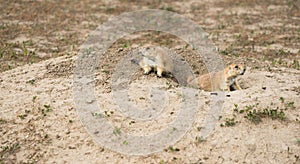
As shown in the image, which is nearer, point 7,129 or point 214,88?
point 7,129

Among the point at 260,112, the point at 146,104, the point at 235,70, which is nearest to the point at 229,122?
the point at 260,112

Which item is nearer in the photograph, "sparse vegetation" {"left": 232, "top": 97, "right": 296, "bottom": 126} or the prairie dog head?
"sparse vegetation" {"left": 232, "top": 97, "right": 296, "bottom": 126}

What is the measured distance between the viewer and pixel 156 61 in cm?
723

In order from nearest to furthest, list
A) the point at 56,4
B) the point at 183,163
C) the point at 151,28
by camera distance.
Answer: the point at 183,163
the point at 151,28
the point at 56,4

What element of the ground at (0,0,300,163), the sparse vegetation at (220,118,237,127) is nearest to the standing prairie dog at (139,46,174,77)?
the ground at (0,0,300,163)

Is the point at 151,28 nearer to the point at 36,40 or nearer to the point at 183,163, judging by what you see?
the point at 36,40

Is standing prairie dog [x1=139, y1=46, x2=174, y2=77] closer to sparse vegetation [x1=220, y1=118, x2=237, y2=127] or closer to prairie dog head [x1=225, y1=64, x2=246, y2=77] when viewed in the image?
prairie dog head [x1=225, y1=64, x2=246, y2=77]

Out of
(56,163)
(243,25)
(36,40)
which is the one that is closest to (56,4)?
(36,40)

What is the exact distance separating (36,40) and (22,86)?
185 inches

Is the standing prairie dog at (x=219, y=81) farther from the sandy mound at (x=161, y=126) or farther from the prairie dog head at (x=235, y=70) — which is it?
the sandy mound at (x=161, y=126)

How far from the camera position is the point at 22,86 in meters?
6.70

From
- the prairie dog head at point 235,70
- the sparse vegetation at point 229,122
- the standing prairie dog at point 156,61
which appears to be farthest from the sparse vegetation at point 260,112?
the standing prairie dog at point 156,61

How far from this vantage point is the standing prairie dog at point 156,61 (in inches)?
282

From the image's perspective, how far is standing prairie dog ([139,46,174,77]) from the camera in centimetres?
717
